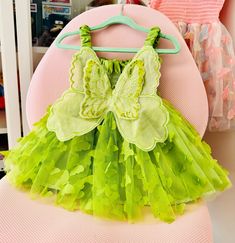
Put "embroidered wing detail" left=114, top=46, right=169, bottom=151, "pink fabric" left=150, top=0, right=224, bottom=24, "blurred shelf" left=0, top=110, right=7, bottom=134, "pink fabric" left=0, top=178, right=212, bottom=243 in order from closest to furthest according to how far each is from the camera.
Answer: "pink fabric" left=0, top=178, right=212, bottom=243 → "embroidered wing detail" left=114, top=46, right=169, bottom=151 → "pink fabric" left=150, top=0, right=224, bottom=24 → "blurred shelf" left=0, top=110, right=7, bottom=134

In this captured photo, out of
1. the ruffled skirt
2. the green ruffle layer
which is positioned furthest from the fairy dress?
the ruffled skirt

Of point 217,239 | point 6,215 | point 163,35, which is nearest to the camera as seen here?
point 6,215

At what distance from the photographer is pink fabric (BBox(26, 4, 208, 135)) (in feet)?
2.34

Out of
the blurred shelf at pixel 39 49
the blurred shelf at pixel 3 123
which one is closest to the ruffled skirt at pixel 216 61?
the blurred shelf at pixel 39 49

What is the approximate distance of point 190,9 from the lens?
834 mm

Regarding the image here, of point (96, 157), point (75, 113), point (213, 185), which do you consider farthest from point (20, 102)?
point (213, 185)

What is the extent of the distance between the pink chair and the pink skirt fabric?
14cm

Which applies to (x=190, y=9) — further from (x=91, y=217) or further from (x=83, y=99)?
(x=91, y=217)

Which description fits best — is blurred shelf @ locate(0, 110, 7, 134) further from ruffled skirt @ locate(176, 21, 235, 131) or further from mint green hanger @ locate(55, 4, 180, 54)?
ruffled skirt @ locate(176, 21, 235, 131)

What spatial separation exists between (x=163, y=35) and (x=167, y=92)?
135 millimetres

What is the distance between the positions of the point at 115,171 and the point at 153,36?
0.32 meters

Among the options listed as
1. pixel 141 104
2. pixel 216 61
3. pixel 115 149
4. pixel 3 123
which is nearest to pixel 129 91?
pixel 141 104

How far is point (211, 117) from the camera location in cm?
86

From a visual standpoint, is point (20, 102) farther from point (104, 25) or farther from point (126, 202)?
point (126, 202)
